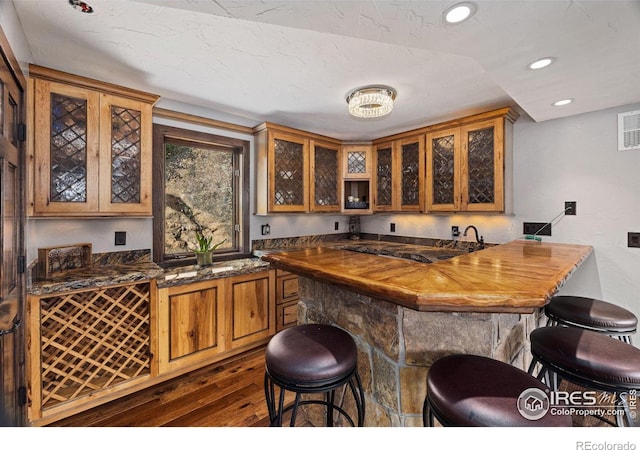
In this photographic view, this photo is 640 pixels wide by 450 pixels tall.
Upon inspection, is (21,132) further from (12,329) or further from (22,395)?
(22,395)

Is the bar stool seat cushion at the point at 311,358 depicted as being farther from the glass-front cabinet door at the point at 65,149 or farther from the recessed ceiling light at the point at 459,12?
the glass-front cabinet door at the point at 65,149

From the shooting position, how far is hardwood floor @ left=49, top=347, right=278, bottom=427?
1798 millimetres

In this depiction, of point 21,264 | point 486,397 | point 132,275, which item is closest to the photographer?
point 486,397

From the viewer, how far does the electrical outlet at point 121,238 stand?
91.7 inches

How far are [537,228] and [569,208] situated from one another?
30cm

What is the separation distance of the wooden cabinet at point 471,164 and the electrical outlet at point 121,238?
10.00 ft

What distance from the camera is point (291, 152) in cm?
318

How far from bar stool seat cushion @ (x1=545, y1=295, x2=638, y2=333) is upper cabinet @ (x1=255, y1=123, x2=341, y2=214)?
242 cm

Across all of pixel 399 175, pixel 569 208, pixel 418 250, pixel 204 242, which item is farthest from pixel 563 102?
pixel 204 242

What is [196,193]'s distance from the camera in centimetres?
284

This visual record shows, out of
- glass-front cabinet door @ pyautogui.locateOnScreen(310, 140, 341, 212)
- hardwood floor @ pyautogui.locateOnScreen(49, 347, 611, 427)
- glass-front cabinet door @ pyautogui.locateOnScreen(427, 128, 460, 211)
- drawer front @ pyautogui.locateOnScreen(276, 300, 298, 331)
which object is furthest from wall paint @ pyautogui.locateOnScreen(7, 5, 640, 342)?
drawer front @ pyautogui.locateOnScreen(276, 300, 298, 331)

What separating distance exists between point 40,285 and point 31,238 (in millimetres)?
424

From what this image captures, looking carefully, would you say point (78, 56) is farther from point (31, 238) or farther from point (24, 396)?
point (24, 396)
